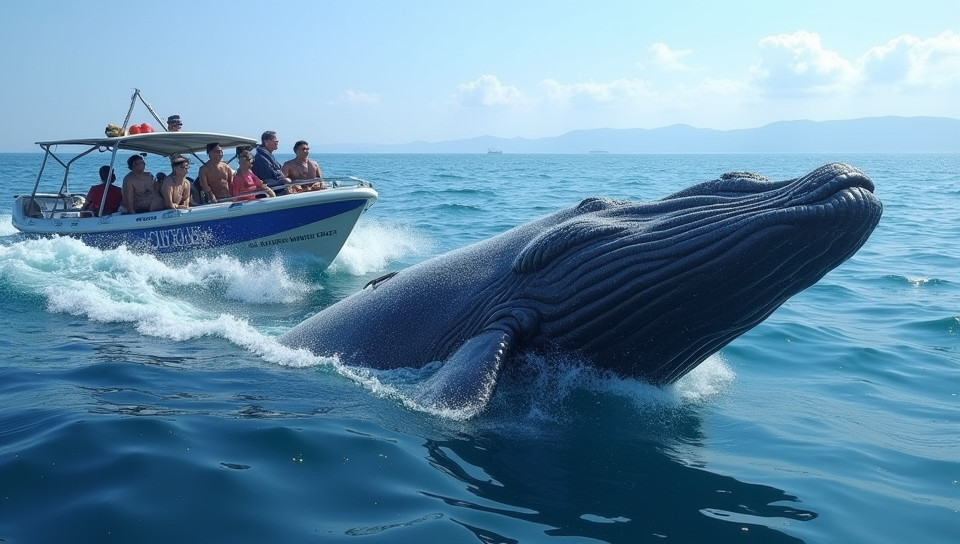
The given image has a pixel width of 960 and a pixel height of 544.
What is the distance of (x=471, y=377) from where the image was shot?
19.3ft

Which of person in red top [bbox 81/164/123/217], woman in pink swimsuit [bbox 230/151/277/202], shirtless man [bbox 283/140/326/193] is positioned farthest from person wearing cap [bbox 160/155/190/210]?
shirtless man [bbox 283/140/326/193]

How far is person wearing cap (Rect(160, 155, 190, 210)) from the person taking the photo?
1845 cm

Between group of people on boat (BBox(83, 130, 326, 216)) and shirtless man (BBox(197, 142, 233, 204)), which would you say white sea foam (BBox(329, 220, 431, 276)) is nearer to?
group of people on boat (BBox(83, 130, 326, 216))

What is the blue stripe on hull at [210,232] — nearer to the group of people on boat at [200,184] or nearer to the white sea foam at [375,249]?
the group of people on boat at [200,184]

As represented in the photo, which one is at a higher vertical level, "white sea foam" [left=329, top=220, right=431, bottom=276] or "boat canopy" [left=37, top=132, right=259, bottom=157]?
"boat canopy" [left=37, top=132, right=259, bottom=157]

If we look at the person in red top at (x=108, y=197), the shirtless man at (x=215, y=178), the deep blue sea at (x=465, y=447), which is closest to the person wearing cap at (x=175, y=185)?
the shirtless man at (x=215, y=178)

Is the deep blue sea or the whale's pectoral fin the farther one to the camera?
the whale's pectoral fin

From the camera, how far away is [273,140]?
20.2 meters

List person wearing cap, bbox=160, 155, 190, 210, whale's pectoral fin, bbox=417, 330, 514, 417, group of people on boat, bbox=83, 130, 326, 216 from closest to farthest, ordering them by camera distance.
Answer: whale's pectoral fin, bbox=417, 330, 514, 417, person wearing cap, bbox=160, 155, 190, 210, group of people on boat, bbox=83, 130, 326, 216

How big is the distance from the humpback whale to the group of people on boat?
1154 cm

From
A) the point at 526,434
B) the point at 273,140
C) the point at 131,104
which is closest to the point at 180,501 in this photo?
the point at 526,434

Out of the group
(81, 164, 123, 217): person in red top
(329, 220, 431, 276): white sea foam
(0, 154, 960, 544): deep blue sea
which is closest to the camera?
(0, 154, 960, 544): deep blue sea

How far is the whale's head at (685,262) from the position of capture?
5336mm

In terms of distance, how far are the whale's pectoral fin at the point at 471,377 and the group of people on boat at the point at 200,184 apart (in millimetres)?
12736
